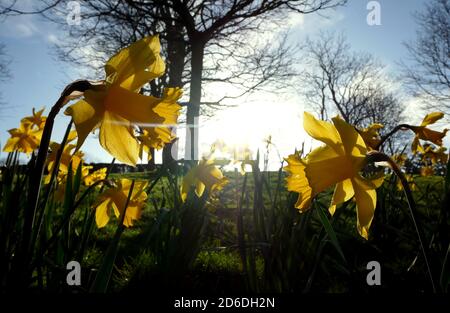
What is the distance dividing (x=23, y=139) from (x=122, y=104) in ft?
3.49

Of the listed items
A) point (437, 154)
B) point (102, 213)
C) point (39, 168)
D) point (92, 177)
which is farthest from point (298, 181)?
point (437, 154)

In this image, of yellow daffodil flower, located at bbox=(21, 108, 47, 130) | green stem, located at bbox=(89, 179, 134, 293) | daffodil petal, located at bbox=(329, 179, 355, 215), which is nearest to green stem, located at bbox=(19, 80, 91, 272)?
green stem, located at bbox=(89, 179, 134, 293)

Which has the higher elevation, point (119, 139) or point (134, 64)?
point (134, 64)

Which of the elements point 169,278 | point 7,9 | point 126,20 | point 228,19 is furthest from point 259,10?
point 169,278

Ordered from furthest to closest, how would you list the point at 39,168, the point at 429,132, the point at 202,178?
the point at 202,178 < the point at 429,132 < the point at 39,168

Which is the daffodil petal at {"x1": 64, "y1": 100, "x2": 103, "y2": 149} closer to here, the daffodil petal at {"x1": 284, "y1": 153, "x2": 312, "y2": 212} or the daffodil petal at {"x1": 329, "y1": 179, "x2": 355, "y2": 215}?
the daffodil petal at {"x1": 284, "y1": 153, "x2": 312, "y2": 212}

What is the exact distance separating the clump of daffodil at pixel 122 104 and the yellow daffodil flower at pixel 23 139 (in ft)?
3.17

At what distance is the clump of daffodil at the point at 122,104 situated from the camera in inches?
30.0

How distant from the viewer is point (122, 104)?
2.63ft

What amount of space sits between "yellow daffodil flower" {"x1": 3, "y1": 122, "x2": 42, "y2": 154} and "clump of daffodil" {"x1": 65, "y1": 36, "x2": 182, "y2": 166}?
97 cm

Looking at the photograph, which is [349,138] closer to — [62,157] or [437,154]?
[62,157]
